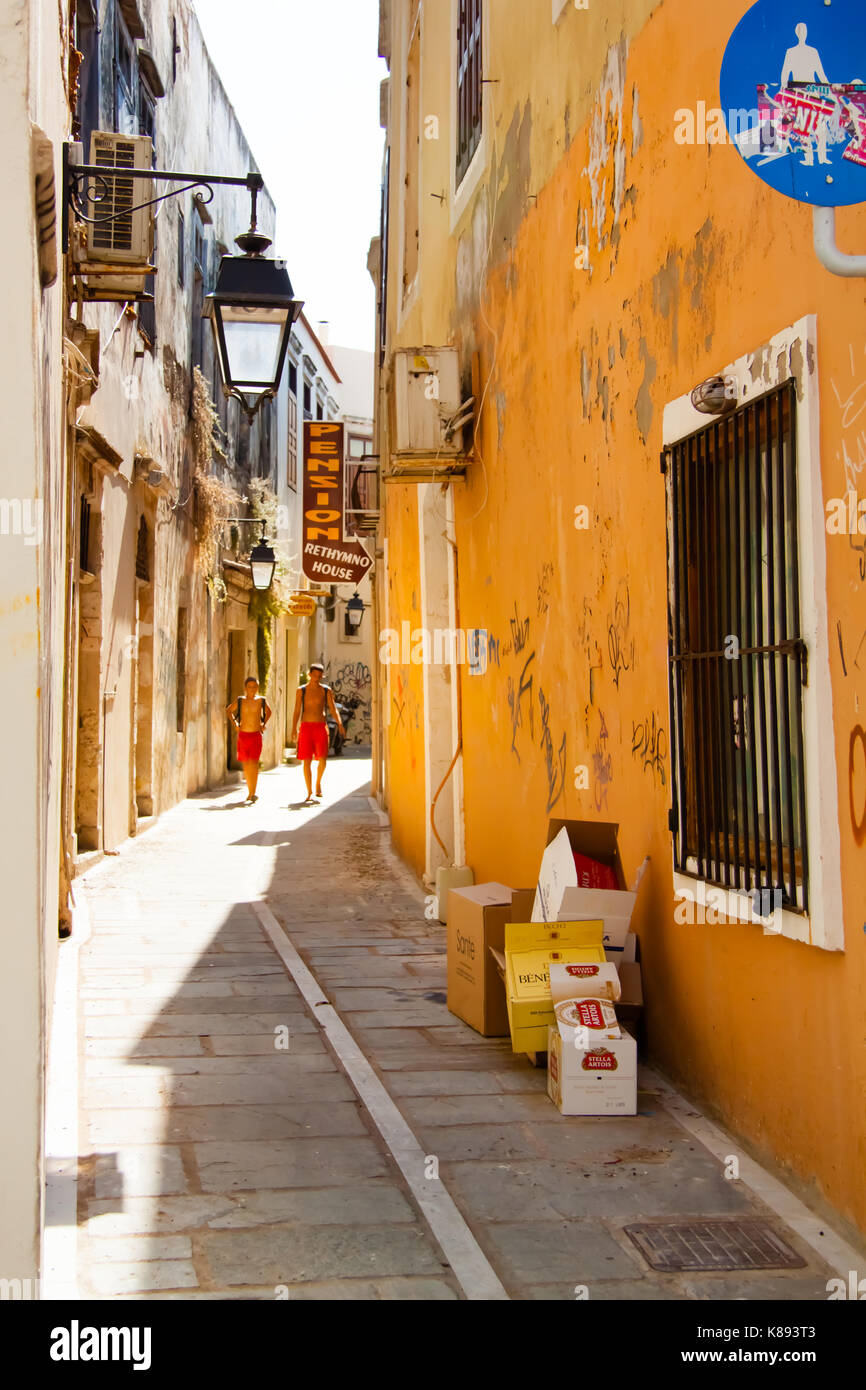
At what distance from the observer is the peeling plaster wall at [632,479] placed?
142 inches

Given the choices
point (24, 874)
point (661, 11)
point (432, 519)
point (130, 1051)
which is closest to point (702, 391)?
point (661, 11)

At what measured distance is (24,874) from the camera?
269cm

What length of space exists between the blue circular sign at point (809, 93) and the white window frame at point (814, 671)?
0.77 meters

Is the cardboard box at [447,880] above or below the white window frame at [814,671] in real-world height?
below

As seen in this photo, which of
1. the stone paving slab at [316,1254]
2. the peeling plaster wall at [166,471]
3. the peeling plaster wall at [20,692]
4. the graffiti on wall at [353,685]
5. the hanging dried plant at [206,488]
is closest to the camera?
the peeling plaster wall at [20,692]

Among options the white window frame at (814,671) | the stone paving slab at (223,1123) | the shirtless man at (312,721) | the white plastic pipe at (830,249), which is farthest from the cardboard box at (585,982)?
the shirtless man at (312,721)

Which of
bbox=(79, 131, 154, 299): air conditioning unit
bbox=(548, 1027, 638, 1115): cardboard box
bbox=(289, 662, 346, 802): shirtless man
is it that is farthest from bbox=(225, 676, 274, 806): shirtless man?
bbox=(548, 1027, 638, 1115): cardboard box

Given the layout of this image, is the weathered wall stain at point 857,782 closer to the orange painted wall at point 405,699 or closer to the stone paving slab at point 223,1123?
the stone paving slab at point 223,1123

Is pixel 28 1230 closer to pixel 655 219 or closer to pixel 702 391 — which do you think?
pixel 702 391

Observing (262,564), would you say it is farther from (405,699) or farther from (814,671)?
(814,671)

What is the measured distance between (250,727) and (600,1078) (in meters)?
13.8

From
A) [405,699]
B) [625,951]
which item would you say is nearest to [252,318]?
[625,951]

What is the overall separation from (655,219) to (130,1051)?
156 inches

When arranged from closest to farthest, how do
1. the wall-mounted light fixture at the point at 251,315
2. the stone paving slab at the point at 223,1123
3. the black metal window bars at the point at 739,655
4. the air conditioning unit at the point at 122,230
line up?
the black metal window bars at the point at 739,655, the stone paving slab at the point at 223,1123, the wall-mounted light fixture at the point at 251,315, the air conditioning unit at the point at 122,230
